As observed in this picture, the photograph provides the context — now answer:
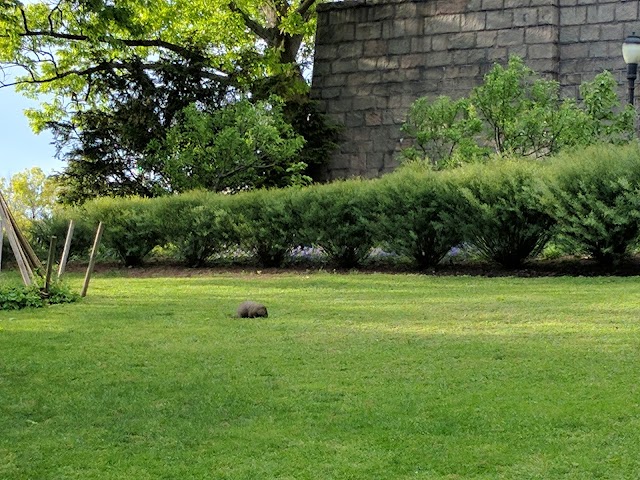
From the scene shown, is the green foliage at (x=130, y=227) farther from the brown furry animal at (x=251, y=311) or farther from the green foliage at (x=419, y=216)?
the brown furry animal at (x=251, y=311)

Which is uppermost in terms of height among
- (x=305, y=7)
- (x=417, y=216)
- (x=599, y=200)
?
(x=305, y=7)

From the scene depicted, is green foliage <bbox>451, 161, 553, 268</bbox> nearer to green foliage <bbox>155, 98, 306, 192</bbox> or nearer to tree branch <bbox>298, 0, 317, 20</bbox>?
green foliage <bbox>155, 98, 306, 192</bbox>

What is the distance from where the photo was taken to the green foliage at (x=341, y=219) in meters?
13.0

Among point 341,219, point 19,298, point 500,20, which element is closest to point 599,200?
point 341,219

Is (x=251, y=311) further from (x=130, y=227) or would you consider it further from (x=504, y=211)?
(x=130, y=227)

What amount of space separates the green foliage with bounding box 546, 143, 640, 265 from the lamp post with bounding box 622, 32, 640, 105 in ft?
17.7

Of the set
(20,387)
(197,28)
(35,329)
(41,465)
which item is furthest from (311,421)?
(197,28)

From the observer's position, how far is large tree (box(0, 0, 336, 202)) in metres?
19.9

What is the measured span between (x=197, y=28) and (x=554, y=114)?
9.90 meters

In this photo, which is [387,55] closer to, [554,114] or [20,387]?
[554,114]

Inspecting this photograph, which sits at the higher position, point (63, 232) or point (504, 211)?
point (504, 211)

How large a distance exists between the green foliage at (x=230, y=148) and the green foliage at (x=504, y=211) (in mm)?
6165

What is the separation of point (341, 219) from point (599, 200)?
3.87 metres

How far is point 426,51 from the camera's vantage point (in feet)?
63.9
